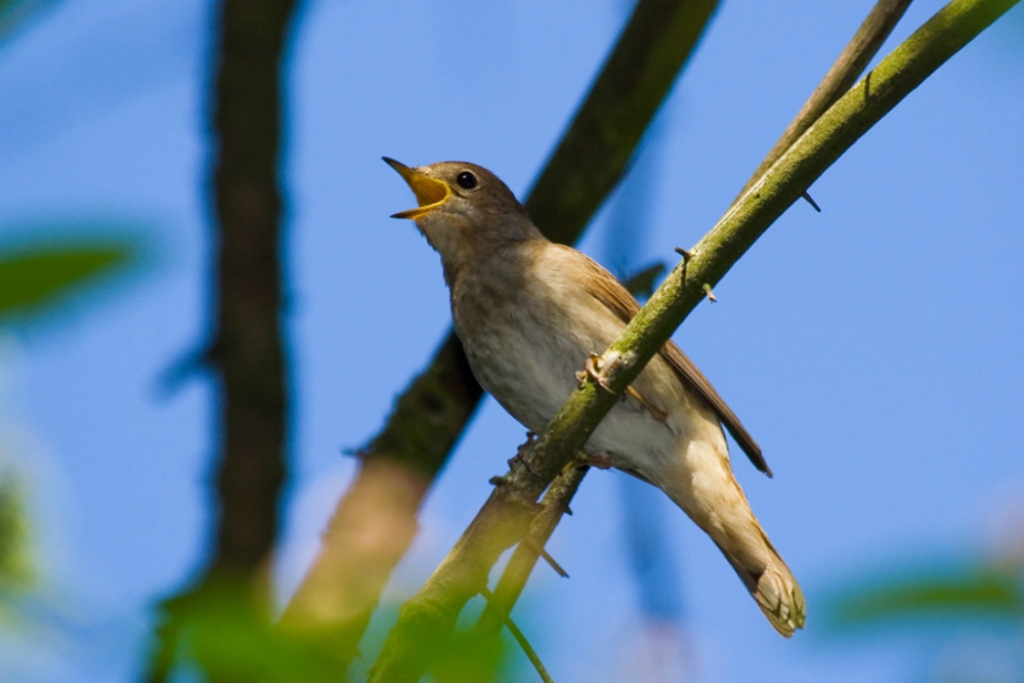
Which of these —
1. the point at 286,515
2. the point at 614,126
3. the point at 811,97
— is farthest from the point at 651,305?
the point at 614,126

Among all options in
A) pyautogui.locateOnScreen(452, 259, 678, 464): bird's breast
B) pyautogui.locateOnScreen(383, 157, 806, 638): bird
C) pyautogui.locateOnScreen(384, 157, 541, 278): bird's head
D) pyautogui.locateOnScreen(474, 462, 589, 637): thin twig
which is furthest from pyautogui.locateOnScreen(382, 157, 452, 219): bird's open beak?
pyautogui.locateOnScreen(474, 462, 589, 637): thin twig

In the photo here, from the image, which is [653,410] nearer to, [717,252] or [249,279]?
[249,279]

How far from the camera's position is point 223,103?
185 inches

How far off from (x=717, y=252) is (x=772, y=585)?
110 inches

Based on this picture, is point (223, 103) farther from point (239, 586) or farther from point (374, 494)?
point (239, 586)

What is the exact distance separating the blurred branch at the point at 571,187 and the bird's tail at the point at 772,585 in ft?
5.07

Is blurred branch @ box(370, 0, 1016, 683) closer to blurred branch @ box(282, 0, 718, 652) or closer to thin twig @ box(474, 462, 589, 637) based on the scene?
thin twig @ box(474, 462, 589, 637)

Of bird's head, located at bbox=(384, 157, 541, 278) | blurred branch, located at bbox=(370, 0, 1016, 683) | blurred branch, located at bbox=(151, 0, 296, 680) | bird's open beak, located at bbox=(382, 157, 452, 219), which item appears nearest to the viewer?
blurred branch, located at bbox=(370, 0, 1016, 683)

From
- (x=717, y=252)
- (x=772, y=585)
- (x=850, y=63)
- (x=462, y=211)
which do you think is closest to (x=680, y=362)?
(x=772, y=585)

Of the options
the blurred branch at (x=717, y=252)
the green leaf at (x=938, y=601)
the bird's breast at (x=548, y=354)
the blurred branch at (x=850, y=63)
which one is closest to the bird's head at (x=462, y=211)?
the bird's breast at (x=548, y=354)

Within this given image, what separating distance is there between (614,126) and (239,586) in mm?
5142

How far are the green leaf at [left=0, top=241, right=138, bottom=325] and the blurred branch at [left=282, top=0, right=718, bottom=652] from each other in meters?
4.27

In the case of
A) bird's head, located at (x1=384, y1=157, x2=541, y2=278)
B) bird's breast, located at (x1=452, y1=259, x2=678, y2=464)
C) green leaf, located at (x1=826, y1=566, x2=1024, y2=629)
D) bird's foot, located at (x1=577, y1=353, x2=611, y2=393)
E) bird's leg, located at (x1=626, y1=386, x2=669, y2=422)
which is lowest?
green leaf, located at (x1=826, y1=566, x2=1024, y2=629)

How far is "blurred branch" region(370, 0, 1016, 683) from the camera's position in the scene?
279 centimetres
